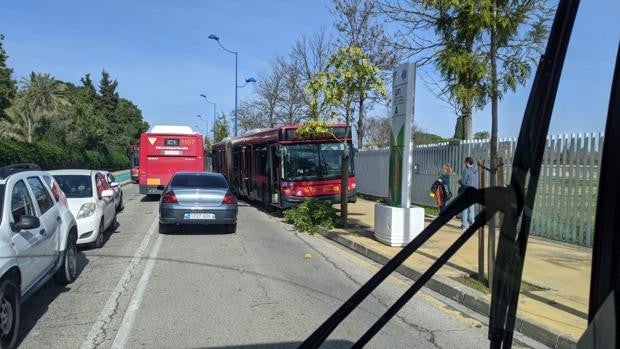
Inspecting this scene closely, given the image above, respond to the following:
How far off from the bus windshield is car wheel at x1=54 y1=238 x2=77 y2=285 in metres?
9.95

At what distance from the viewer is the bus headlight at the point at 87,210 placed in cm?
1101

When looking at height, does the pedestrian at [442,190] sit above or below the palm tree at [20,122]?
below

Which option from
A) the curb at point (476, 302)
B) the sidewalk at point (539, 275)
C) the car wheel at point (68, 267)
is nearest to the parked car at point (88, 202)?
the car wheel at point (68, 267)

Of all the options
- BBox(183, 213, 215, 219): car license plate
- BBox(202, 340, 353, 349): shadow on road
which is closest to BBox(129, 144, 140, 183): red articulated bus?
BBox(183, 213, 215, 219): car license plate

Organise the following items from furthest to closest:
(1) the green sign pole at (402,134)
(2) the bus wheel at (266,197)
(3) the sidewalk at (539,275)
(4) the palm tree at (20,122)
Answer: (4) the palm tree at (20,122)
(2) the bus wheel at (266,197)
(1) the green sign pole at (402,134)
(3) the sidewalk at (539,275)

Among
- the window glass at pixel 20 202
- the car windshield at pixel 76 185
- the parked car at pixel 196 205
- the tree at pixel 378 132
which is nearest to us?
the window glass at pixel 20 202

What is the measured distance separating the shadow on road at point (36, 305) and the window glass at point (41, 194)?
3.57ft

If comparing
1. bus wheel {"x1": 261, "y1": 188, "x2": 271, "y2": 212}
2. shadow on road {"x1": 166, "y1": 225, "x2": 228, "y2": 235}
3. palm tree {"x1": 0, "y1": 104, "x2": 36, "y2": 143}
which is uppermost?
palm tree {"x1": 0, "y1": 104, "x2": 36, "y2": 143}

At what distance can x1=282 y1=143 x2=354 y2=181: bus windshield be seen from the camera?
1781 centimetres

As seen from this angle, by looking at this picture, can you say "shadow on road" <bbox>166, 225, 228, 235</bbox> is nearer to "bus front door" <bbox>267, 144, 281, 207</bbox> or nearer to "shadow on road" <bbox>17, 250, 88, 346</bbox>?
"bus front door" <bbox>267, 144, 281, 207</bbox>

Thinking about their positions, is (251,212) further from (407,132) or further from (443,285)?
(443,285)

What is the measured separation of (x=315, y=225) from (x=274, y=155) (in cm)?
396

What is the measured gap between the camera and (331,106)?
14.3 metres

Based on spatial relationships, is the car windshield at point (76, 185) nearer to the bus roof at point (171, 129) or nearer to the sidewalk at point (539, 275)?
the sidewalk at point (539, 275)
